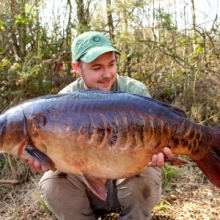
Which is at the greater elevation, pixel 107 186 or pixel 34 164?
pixel 34 164

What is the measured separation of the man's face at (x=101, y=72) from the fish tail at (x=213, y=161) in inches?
32.2

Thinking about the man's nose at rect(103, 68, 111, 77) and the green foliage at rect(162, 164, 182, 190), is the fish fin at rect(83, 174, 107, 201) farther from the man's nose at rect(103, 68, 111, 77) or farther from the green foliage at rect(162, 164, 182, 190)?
the green foliage at rect(162, 164, 182, 190)

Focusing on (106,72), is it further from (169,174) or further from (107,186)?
(169,174)

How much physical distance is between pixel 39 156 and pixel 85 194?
0.66m

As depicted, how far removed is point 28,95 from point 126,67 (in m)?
1.12

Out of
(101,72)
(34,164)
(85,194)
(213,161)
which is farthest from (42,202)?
(213,161)

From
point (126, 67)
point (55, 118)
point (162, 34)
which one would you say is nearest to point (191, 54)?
point (162, 34)

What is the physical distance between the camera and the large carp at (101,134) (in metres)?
1.87

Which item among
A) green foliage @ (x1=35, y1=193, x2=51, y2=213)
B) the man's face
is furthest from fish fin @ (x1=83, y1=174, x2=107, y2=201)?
green foliage @ (x1=35, y1=193, x2=51, y2=213)

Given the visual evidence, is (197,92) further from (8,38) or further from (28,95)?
(8,38)

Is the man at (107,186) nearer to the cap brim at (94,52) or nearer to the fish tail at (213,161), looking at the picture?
the cap brim at (94,52)

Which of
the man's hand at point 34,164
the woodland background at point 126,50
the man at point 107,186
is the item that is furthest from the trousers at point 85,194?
the woodland background at point 126,50

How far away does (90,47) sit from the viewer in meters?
2.54

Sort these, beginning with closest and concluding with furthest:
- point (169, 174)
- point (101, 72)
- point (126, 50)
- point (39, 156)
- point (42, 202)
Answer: point (39, 156) → point (101, 72) → point (42, 202) → point (169, 174) → point (126, 50)
